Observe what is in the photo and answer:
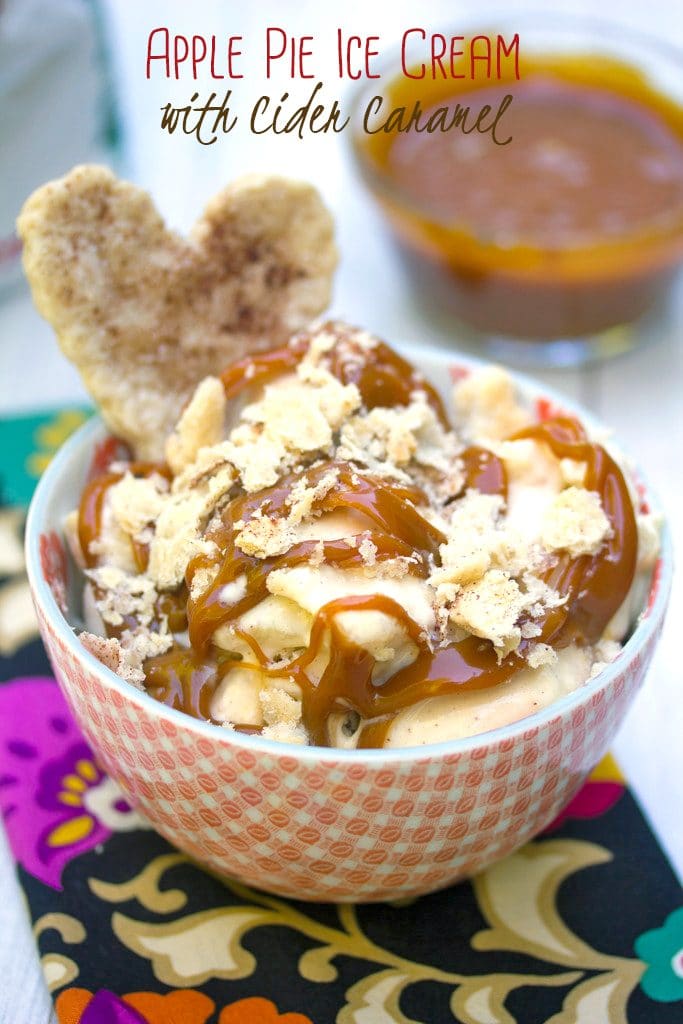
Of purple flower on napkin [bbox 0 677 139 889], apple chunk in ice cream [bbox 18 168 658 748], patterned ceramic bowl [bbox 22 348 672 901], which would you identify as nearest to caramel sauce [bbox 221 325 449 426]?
apple chunk in ice cream [bbox 18 168 658 748]

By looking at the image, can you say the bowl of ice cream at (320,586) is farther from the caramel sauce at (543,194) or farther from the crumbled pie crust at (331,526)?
the caramel sauce at (543,194)

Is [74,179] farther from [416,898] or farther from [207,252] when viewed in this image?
[416,898]

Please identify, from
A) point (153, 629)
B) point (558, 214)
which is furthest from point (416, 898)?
point (558, 214)

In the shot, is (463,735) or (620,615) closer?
(463,735)

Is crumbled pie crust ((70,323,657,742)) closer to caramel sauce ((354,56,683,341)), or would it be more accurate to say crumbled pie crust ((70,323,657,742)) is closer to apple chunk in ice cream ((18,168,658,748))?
apple chunk in ice cream ((18,168,658,748))

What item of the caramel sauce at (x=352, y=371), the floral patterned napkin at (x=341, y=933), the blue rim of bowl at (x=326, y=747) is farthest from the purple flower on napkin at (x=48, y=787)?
the caramel sauce at (x=352, y=371)
